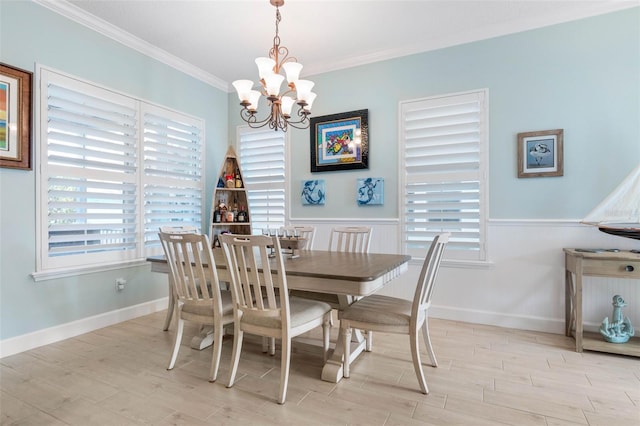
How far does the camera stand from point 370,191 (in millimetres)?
3826

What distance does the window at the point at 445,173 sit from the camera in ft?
11.0

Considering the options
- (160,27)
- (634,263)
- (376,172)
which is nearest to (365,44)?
(376,172)

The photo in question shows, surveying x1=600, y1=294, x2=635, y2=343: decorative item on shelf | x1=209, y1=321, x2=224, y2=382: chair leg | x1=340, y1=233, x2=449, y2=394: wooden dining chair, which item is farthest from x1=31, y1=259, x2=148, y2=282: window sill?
x1=600, y1=294, x2=635, y2=343: decorative item on shelf

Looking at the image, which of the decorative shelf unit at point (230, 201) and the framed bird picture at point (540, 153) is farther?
the decorative shelf unit at point (230, 201)

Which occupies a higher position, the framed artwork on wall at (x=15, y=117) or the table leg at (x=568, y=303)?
the framed artwork on wall at (x=15, y=117)

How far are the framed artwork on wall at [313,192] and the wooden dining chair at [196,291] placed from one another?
1.92 m

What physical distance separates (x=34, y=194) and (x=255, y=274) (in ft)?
7.05

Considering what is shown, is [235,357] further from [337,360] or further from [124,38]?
[124,38]

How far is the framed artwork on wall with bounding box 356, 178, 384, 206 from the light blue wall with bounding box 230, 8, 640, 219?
7cm

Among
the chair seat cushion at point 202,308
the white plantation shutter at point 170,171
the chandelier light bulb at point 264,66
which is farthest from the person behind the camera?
the white plantation shutter at point 170,171

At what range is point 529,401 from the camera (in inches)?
77.0

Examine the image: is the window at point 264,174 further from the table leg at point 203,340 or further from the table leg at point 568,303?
the table leg at point 568,303

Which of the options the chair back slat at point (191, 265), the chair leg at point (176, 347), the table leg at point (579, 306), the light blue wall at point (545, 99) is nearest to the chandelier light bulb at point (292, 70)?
the light blue wall at point (545, 99)

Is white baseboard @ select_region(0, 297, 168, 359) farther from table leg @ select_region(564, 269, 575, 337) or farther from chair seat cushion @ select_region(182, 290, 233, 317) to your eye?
table leg @ select_region(564, 269, 575, 337)
